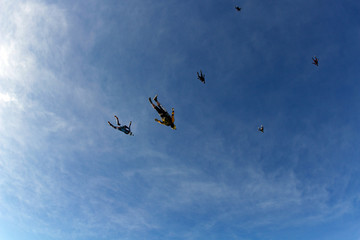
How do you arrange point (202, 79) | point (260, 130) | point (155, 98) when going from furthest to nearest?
point (260, 130) < point (202, 79) < point (155, 98)

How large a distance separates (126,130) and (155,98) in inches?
261

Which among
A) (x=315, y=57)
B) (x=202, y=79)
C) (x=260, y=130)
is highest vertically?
(x=315, y=57)

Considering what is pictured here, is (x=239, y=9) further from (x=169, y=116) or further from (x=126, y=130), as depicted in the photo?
(x=126, y=130)

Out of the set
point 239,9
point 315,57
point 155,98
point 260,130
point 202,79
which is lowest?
point 155,98

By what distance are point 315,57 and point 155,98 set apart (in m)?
29.2

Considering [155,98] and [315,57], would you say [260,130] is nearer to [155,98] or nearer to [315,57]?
[315,57]

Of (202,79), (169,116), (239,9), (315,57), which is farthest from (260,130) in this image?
(239,9)

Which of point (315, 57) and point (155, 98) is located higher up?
point (315, 57)

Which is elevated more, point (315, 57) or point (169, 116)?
point (315, 57)

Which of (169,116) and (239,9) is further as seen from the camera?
(239,9)

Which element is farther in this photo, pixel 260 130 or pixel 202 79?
pixel 260 130

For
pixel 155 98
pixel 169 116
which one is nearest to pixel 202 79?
pixel 169 116

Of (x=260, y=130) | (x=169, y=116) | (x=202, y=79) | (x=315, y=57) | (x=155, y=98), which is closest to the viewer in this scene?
(x=155, y=98)

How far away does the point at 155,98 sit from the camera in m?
15.7
